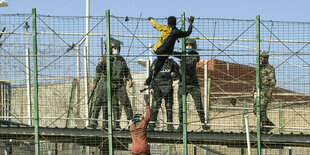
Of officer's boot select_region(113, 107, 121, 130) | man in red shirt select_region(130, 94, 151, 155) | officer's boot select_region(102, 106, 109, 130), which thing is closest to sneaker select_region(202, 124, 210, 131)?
man in red shirt select_region(130, 94, 151, 155)

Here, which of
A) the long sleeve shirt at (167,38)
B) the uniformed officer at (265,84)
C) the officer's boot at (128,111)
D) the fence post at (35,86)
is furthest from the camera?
the officer's boot at (128,111)

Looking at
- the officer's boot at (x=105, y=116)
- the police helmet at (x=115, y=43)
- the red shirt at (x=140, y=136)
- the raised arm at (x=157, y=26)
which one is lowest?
the red shirt at (x=140, y=136)

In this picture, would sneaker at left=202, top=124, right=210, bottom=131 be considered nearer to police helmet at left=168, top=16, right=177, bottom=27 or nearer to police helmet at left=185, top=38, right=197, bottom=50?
police helmet at left=185, top=38, right=197, bottom=50

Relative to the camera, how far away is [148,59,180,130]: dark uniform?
1478 centimetres

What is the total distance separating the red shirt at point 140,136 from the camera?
46.2ft

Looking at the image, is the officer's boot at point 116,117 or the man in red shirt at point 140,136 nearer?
the man in red shirt at point 140,136

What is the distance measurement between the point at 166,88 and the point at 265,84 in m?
2.09

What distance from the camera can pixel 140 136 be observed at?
1413 centimetres

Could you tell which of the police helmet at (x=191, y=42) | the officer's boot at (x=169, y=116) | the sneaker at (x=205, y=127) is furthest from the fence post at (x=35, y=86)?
the sneaker at (x=205, y=127)

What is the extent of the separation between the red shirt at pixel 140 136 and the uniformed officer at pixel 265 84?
7.65 feet

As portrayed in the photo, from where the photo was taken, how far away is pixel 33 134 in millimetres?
15203

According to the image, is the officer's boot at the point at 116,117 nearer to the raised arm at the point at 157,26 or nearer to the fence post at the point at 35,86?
the fence post at the point at 35,86

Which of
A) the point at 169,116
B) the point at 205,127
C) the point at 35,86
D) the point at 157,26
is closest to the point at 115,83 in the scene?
the point at 169,116

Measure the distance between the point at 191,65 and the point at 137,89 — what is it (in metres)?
1.51
